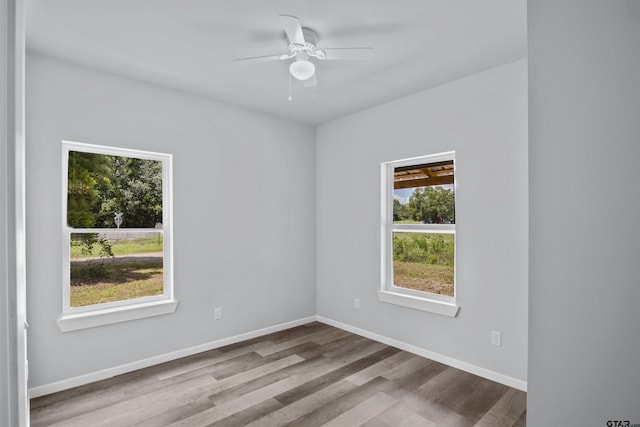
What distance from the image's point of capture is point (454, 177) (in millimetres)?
3246

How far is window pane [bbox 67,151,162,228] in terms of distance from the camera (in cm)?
294

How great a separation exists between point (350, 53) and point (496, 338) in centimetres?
263

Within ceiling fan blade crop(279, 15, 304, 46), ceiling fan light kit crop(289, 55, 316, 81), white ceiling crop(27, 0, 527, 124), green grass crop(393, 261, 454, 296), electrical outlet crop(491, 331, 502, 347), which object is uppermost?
white ceiling crop(27, 0, 527, 124)

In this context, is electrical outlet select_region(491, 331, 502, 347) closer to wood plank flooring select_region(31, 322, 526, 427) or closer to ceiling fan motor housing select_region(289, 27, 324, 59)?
wood plank flooring select_region(31, 322, 526, 427)

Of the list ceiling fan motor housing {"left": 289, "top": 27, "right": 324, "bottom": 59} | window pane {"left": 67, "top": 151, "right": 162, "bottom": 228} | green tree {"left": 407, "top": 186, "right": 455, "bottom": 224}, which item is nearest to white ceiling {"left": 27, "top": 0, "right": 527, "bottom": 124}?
ceiling fan motor housing {"left": 289, "top": 27, "right": 324, "bottom": 59}

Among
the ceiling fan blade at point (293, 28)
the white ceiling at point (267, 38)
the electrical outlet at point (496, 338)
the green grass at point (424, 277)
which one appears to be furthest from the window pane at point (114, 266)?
the electrical outlet at point (496, 338)

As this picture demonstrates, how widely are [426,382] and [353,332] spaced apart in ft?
4.43

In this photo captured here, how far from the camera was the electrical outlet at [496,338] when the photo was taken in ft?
9.46

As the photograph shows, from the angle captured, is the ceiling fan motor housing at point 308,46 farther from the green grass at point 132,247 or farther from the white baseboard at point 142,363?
the white baseboard at point 142,363

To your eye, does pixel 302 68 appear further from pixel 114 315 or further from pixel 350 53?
pixel 114 315

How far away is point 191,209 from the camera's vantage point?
11.5 ft

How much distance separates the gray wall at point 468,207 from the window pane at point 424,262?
0.21 metres

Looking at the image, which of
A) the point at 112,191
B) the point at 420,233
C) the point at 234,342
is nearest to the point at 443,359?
the point at 420,233

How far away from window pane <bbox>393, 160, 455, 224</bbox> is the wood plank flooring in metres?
1.44
